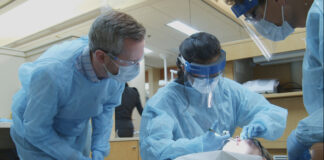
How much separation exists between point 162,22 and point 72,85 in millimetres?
4219

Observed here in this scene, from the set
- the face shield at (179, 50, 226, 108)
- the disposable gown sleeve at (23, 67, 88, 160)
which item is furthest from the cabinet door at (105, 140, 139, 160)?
the face shield at (179, 50, 226, 108)

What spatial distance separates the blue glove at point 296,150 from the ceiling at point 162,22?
2.75 m

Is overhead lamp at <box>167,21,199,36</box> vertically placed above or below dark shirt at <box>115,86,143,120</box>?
above

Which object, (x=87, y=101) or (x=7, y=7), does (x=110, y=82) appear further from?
(x=7, y=7)

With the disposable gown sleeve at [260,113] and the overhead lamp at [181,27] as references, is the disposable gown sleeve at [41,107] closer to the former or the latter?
the disposable gown sleeve at [260,113]

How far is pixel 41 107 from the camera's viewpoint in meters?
1.39

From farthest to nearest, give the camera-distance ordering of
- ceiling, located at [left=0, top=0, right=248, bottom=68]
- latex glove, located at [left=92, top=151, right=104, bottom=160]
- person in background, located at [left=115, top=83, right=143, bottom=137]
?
ceiling, located at [left=0, top=0, right=248, bottom=68], person in background, located at [left=115, top=83, right=143, bottom=137], latex glove, located at [left=92, top=151, right=104, bottom=160]

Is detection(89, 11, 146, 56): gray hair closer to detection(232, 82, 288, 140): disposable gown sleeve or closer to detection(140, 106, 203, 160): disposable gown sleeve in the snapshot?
detection(140, 106, 203, 160): disposable gown sleeve

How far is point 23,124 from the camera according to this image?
1476mm

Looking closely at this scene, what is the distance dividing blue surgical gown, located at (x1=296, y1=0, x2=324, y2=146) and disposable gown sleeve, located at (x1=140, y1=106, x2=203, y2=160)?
473mm

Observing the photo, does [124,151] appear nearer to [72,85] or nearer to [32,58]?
[32,58]

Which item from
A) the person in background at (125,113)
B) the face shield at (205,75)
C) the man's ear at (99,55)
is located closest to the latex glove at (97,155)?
the man's ear at (99,55)

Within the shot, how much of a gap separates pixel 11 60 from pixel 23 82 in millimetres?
1168

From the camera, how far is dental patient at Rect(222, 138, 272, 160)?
3.85 ft
